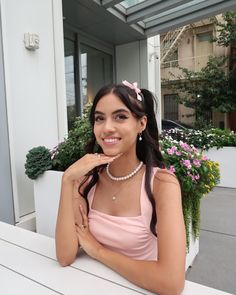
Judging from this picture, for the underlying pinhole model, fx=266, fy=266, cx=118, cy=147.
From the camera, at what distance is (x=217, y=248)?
2391 mm

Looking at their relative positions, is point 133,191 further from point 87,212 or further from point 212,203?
point 212,203

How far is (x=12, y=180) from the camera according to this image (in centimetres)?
269

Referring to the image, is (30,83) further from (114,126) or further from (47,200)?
(114,126)

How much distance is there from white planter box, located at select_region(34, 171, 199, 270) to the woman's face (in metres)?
1.40

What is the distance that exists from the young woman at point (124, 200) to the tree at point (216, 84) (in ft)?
31.3

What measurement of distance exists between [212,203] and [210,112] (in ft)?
26.6

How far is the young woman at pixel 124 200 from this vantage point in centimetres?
92

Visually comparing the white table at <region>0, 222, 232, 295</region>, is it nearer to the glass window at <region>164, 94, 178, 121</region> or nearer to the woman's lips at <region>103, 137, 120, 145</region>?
the woman's lips at <region>103, 137, 120, 145</region>

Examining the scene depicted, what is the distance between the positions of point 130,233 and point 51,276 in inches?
13.1

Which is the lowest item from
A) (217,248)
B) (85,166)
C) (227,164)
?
(217,248)

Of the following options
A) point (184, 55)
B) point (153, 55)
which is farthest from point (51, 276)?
point (184, 55)

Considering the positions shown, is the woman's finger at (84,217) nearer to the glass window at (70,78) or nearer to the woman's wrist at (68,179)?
the woman's wrist at (68,179)

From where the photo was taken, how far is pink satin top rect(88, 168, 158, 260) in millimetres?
1073

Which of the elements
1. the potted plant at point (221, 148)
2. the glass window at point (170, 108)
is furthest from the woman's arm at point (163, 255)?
the glass window at point (170, 108)
